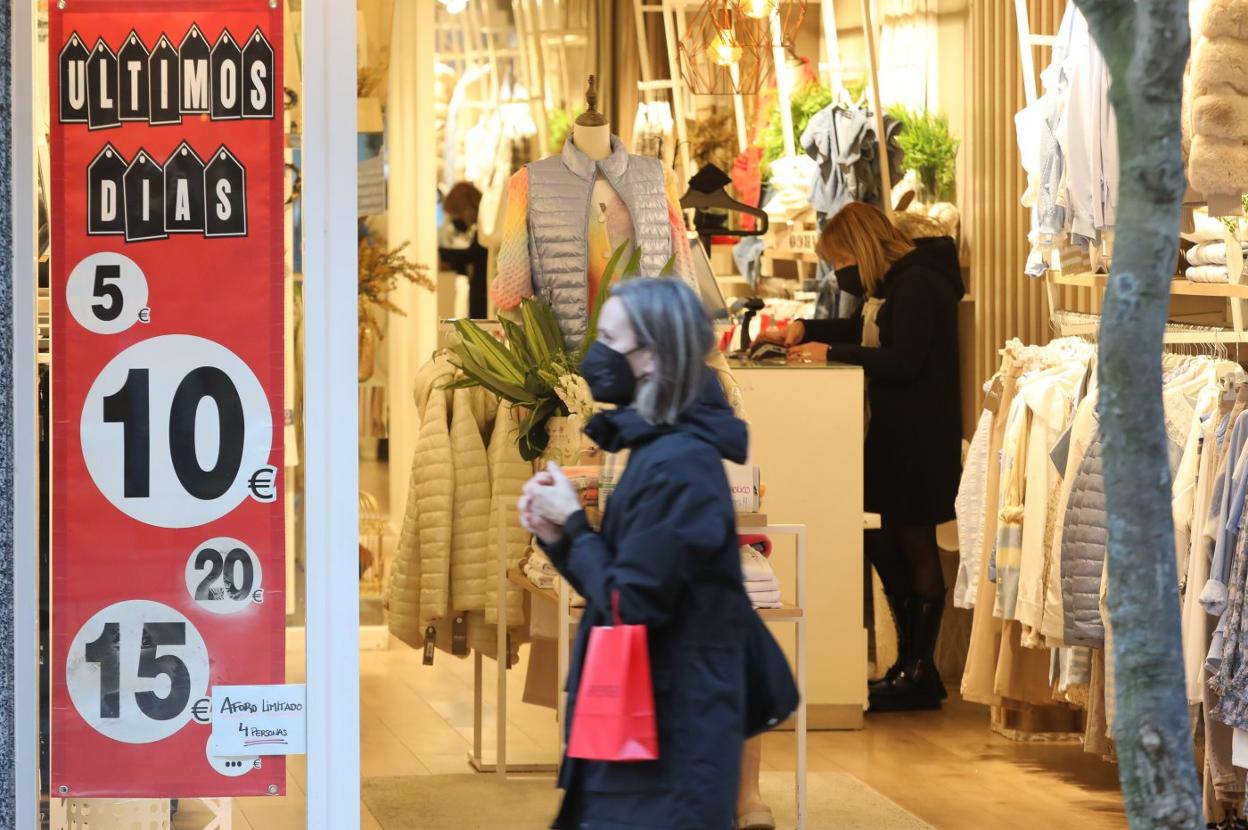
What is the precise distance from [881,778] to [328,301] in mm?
3184

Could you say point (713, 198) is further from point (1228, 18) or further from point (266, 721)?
point (266, 721)

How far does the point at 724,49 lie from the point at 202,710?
5697mm

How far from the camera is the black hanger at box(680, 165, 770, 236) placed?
306 inches

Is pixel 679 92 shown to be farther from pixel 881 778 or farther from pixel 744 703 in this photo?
pixel 744 703

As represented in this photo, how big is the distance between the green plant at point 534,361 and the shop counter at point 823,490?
1.24 metres

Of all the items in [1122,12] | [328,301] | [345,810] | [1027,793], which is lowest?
[1027,793]

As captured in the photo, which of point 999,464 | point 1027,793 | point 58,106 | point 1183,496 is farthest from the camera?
point 999,464

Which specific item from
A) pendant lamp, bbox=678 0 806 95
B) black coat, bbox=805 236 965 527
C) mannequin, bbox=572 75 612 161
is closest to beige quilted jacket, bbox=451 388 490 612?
mannequin, bbox=572 75 612 161

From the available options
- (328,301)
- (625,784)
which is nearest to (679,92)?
(328,301)

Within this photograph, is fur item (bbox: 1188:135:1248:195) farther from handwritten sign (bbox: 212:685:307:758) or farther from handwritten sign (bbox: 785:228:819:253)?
handwritten sign (bbox: 785:228:819:253)

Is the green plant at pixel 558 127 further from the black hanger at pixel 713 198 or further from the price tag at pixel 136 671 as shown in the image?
the price tag at pixel 136 671

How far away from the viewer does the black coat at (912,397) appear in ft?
22.6

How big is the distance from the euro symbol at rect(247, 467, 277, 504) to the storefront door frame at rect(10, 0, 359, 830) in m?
0.07

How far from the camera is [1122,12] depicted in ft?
7.36
